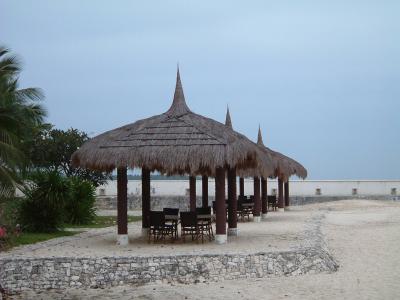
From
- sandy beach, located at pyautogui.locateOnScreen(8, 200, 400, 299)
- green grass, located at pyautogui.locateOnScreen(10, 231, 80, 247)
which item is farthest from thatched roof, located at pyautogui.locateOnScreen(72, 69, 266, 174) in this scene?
green grass, located at pyautogui.locateOnScreen(10, 231, 80, 247)

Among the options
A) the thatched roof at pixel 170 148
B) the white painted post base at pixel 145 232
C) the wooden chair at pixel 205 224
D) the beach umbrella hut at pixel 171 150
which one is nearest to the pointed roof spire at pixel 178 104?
the beach umbrella hut at pixel 171 150

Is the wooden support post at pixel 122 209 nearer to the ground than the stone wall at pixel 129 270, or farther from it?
farther from it

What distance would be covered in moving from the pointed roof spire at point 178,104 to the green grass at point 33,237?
5010mm

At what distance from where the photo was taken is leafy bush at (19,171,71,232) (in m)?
18.6

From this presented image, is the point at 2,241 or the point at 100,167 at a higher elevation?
the point at 100,167

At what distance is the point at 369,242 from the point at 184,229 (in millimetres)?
5288

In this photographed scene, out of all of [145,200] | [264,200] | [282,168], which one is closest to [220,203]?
[145,200]

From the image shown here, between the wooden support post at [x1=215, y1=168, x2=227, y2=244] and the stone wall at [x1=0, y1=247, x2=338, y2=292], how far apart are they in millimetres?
2460

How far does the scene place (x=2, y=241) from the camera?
1487cm

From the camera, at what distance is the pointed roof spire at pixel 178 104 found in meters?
15.9

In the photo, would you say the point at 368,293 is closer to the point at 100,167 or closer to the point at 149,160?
the point at 149,160

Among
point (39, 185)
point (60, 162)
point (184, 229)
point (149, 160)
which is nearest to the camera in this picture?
point (149, 160)

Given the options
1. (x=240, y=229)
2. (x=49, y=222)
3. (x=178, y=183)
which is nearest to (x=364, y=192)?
(x=178, y=183)

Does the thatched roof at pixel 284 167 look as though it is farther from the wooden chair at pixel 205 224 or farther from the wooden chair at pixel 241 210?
A: the wooden chair at pixel 205 224
